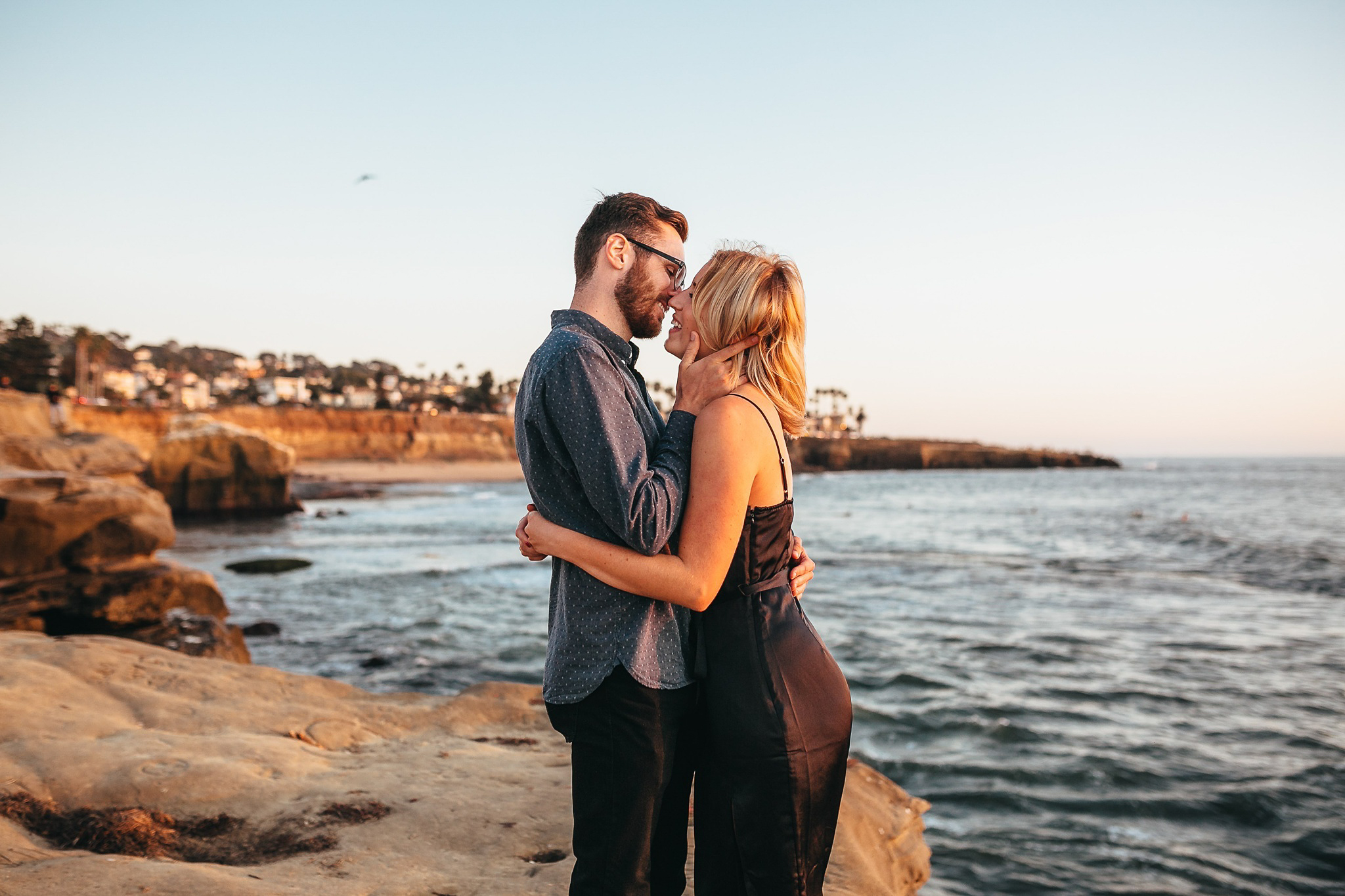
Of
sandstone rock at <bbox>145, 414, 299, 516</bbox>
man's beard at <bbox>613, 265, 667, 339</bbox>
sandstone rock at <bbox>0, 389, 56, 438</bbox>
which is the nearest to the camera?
man's beard at <bbox>613, 265, 667, 339</bbox>

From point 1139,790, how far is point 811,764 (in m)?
5.74

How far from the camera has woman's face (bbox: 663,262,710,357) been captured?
253 cm

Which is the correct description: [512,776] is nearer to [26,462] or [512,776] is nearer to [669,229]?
[669,229]

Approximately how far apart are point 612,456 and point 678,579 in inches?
15.7

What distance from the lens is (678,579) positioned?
7.27 feet

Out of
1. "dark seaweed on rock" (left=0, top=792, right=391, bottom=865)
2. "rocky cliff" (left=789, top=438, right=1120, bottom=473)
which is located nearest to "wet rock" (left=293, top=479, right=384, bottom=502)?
"dark seaweed on rock" (left=0, top=792, right=391, bottom=865)

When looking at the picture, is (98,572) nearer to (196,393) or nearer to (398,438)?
(398,438)

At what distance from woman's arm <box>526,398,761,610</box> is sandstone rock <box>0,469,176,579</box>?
10394mm

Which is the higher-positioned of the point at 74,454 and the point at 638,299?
the point at 638,299

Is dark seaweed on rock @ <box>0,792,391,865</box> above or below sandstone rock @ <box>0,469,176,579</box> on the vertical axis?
below

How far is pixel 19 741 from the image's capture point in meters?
4.29

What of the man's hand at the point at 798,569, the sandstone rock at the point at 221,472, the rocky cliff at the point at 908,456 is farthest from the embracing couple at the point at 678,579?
the rocky cliff at the point at 908,456

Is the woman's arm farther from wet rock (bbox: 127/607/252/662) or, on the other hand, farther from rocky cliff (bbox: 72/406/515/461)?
rocky cliff (bbox: 72/406/515/461)

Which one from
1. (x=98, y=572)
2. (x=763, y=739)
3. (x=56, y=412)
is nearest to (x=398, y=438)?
(x=56, y=412)
